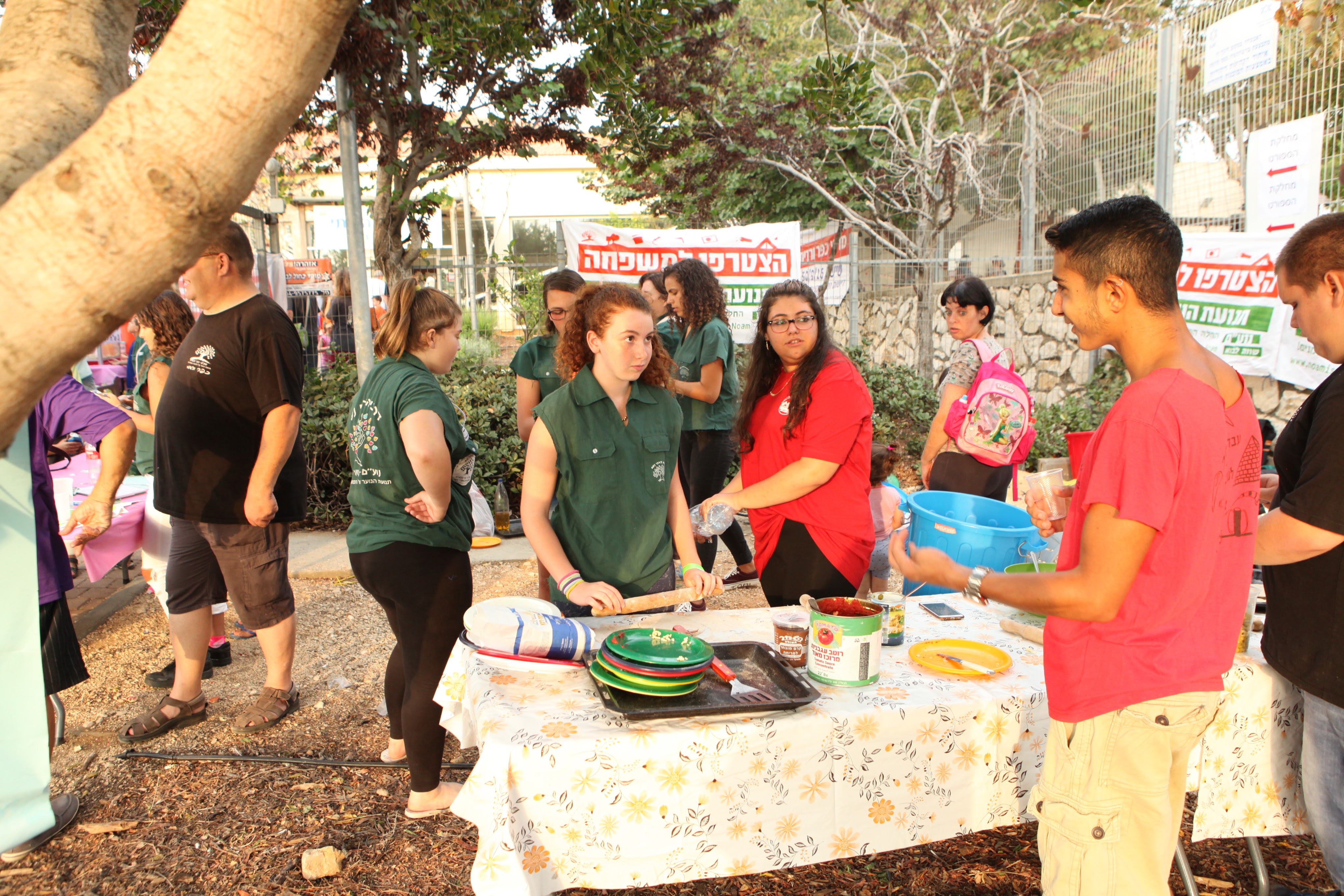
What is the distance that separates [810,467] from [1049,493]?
28.2 inches

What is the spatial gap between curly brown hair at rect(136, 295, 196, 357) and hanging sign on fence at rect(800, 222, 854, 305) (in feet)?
24.4

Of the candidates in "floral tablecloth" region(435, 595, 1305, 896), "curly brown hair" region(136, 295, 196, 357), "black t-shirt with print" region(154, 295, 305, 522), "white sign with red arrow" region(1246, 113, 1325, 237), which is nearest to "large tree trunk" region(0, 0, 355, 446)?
"floral tablecloth" region(435, 595, 1305, 896)

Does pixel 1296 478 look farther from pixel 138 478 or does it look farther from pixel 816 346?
pixel 138 478

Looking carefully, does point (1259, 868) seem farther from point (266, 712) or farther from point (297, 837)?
point (266, 712)

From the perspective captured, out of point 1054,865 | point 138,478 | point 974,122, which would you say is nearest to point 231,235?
point 138,478

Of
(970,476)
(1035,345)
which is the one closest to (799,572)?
(970,476)

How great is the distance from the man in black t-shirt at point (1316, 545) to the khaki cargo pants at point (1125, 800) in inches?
22.0

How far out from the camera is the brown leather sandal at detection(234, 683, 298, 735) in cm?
365

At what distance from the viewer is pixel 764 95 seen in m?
11.8

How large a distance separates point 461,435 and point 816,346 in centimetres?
125

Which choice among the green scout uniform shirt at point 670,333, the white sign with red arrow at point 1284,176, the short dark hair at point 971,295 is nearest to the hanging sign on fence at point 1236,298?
the white sign with red arrow at point 1284,176

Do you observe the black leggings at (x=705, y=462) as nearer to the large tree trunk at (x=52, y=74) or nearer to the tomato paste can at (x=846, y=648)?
the tomato paste can at (x=846, y=648)

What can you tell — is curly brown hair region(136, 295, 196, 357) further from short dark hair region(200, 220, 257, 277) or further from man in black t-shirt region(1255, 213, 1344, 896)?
man in black t-shirt region(1255, 213, 1344, 896)

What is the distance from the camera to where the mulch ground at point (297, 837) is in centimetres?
262
